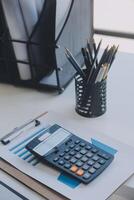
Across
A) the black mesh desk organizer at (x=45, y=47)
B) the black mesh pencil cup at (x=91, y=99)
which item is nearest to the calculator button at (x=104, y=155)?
the black mesh pencil cup at (x=91, y=99)

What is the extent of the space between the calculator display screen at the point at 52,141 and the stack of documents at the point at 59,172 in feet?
0.07

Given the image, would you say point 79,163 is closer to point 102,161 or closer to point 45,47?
point 102,161

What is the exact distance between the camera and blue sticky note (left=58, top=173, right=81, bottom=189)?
0.60 m

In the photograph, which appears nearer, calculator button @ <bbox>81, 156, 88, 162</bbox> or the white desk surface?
calculator button @ <bbox>81, 156, 88, 162</bbox>

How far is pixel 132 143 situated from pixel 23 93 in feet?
1.07

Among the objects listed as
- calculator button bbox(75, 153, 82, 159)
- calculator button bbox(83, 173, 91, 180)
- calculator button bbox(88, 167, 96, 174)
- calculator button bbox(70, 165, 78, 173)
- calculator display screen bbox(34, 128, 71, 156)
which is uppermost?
calculator display screen bbox(34, 128, 71, 156)

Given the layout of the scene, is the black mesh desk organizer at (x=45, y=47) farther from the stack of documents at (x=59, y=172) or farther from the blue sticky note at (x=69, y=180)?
the blue sticky note at (x=69, y=180)

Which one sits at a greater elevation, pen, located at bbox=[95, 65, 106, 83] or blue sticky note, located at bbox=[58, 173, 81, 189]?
pen, located at bbox=[95, 65, 106, 83]

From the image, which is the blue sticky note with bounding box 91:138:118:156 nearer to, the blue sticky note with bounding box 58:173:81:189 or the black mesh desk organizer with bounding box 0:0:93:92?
the blue sticky note with bounding box 58:173:81:189

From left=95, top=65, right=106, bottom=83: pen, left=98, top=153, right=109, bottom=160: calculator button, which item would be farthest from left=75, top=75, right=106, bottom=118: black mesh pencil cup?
left=98, top=153, right=109, bottom=160: calculator button

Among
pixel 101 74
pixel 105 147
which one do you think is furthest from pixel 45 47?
pixel 105 147

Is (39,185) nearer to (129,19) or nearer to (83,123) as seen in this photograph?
(83,123)

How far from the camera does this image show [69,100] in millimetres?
851

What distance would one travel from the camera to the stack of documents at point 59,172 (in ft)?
1.91
